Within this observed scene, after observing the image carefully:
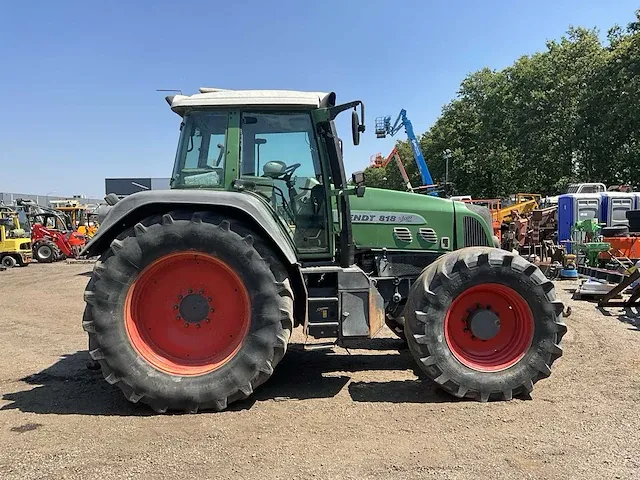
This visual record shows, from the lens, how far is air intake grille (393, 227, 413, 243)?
5730mm

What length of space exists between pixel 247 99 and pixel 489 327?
3136 millimetres

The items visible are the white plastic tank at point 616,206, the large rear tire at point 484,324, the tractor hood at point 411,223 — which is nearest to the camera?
the large rear tire at point 484,324

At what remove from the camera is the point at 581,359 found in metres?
6.24

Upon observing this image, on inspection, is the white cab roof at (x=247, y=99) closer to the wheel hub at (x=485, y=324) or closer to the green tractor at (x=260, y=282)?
the green tractor at (x=260, y=282)

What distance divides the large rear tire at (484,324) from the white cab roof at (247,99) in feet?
6.62

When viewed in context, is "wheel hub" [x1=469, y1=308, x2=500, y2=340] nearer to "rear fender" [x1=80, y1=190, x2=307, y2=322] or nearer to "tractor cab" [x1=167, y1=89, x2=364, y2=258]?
"tractor cab" [x1=167, y1=89, x2=364, y2=258]

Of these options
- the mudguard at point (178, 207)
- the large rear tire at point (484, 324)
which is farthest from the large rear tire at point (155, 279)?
the large rear tire at point (484, 324)

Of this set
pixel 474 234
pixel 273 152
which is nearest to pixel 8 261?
pixel 273 152

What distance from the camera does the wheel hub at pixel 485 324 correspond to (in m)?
5.01

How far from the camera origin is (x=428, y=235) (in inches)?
228

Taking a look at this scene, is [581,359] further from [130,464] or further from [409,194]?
[130,464]

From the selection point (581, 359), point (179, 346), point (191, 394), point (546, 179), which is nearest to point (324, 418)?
point (191, 394)

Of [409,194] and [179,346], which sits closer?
[179,346]

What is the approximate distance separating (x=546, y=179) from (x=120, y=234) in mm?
35178
